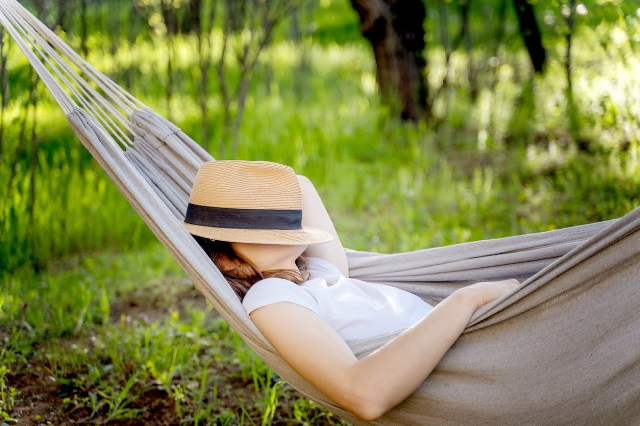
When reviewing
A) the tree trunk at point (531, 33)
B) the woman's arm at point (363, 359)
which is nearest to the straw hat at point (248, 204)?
the woman's arm at point (363, 359)

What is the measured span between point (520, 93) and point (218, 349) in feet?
12.1

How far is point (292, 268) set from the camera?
1.83 meters

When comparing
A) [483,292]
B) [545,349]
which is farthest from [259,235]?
[545,349]

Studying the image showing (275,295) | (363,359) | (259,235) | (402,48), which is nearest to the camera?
(363,359)

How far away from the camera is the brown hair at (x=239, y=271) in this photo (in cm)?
181

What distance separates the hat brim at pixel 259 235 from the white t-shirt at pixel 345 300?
0.10 meters

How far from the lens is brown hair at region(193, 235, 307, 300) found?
1.81 meters

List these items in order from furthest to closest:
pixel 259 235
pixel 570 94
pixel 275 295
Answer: pixel 570 94, pixel 259 235, pixel 275 295

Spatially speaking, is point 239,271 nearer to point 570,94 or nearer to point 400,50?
point 570,94

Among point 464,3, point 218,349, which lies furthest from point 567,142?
point 218,349

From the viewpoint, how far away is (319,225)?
2.04 metres

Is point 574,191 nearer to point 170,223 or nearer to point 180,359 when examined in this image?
point 180,359

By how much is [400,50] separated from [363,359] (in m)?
4.22

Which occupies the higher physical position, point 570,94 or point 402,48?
point 402,48
